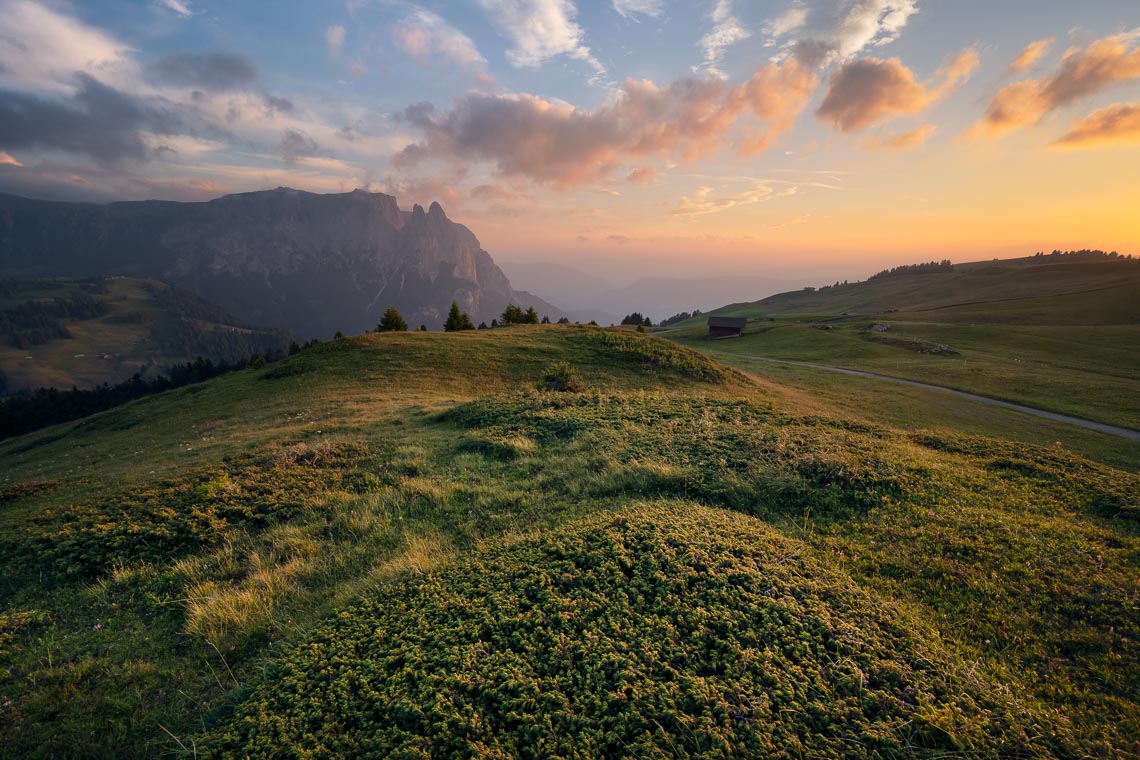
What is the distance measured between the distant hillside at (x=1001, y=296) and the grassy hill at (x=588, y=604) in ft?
318

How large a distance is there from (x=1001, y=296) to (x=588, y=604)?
14374 centimetres

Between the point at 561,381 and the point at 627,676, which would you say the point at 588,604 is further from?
the point at 561,381

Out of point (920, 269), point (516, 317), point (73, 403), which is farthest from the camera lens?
point (920, 269)

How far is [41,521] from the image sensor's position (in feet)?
29.8

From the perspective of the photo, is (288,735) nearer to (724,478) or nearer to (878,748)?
(878,748)

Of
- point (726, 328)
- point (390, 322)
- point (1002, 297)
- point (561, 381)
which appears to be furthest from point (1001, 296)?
point (390, 322)

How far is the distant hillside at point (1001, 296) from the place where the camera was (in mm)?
75875

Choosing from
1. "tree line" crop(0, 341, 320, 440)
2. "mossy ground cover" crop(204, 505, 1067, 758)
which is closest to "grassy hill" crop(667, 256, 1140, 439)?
"mossy ground cover" crop(204, 505, 1067, 758)

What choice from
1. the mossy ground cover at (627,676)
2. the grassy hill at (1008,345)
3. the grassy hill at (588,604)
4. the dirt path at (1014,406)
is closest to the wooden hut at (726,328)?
the grassy hill at (1008,345)

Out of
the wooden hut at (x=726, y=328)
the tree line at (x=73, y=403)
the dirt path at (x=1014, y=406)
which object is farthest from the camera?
the wooden hut at (x=726, y=328)

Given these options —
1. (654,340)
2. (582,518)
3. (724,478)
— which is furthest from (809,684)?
(654,340)

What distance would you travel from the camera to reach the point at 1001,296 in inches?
4045

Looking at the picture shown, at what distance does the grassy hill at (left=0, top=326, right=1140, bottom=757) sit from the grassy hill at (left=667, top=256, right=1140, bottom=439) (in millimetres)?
A: 22426

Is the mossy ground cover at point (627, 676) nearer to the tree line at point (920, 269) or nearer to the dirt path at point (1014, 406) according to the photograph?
the dirt path at point (1014, 406)
